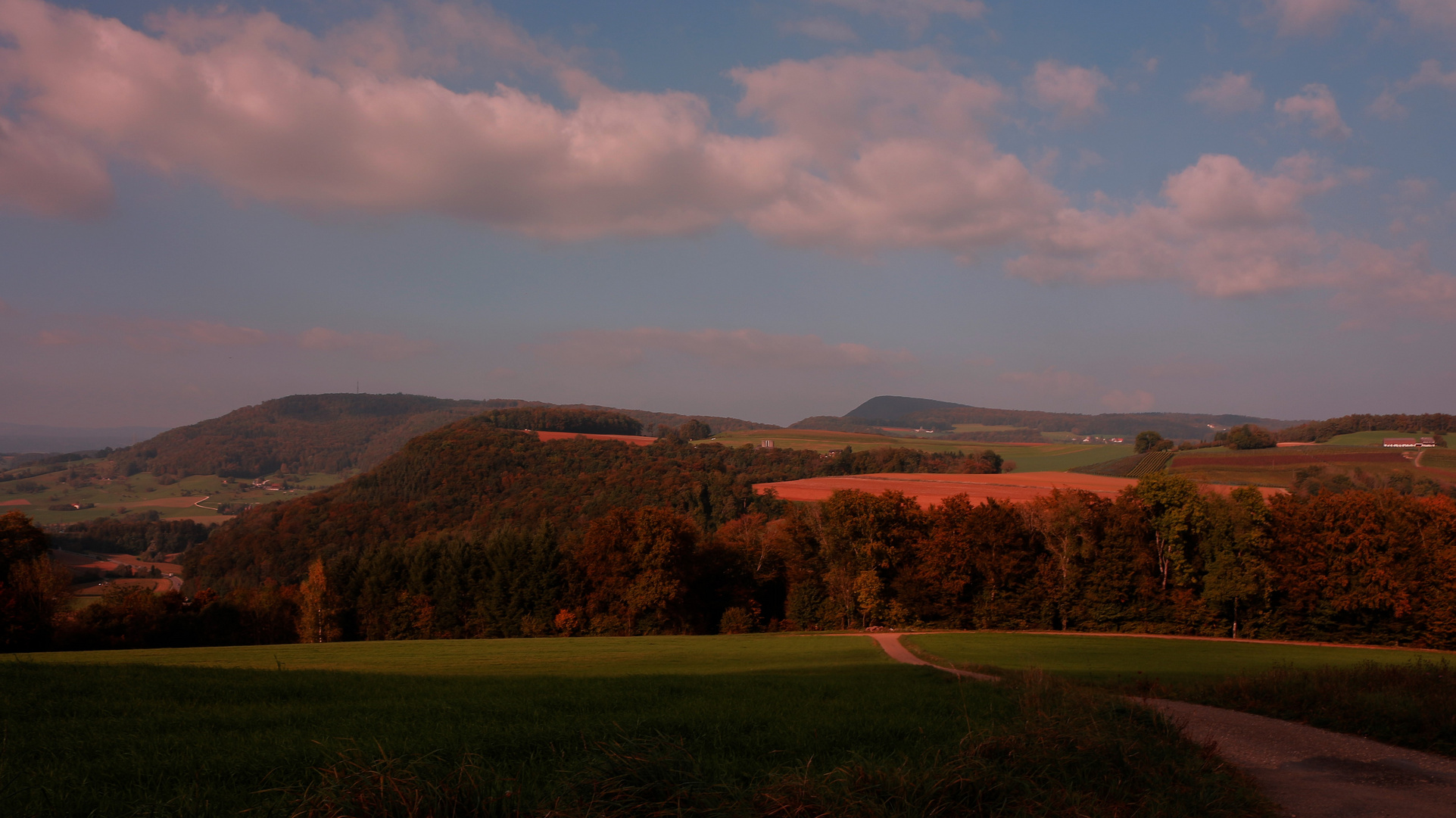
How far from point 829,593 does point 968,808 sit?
44.3m

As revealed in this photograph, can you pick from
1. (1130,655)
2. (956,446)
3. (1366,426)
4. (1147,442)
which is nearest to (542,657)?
(1130,655)

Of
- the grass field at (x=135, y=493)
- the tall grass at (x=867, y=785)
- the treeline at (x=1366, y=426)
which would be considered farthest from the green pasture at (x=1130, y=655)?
the grass field at (x=135, y=493)

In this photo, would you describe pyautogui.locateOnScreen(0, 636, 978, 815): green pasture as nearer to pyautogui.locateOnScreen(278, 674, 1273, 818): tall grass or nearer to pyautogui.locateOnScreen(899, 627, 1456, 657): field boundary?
pyautogui.locateOnScreen(278, 674, 1273, 818): tall grass

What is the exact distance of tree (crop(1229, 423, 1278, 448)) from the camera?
80562mm

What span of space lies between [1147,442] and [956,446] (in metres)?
28.7

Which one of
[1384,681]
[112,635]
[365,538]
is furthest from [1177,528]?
[365,538]

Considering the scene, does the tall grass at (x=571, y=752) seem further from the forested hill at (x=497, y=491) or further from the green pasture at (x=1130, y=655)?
the forested hill at (x=497, y=491)

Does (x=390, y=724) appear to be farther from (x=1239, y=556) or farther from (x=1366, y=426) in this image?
(x=1366, y=426)

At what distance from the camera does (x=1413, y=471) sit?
61.2 m

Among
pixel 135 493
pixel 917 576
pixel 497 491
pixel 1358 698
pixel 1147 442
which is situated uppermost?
pixel 1147 442

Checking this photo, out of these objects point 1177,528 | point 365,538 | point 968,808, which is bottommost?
point 365,538

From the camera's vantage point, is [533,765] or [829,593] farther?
[829,593]

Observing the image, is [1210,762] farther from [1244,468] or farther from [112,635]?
[1244,468]

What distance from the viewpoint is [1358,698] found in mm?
12305
